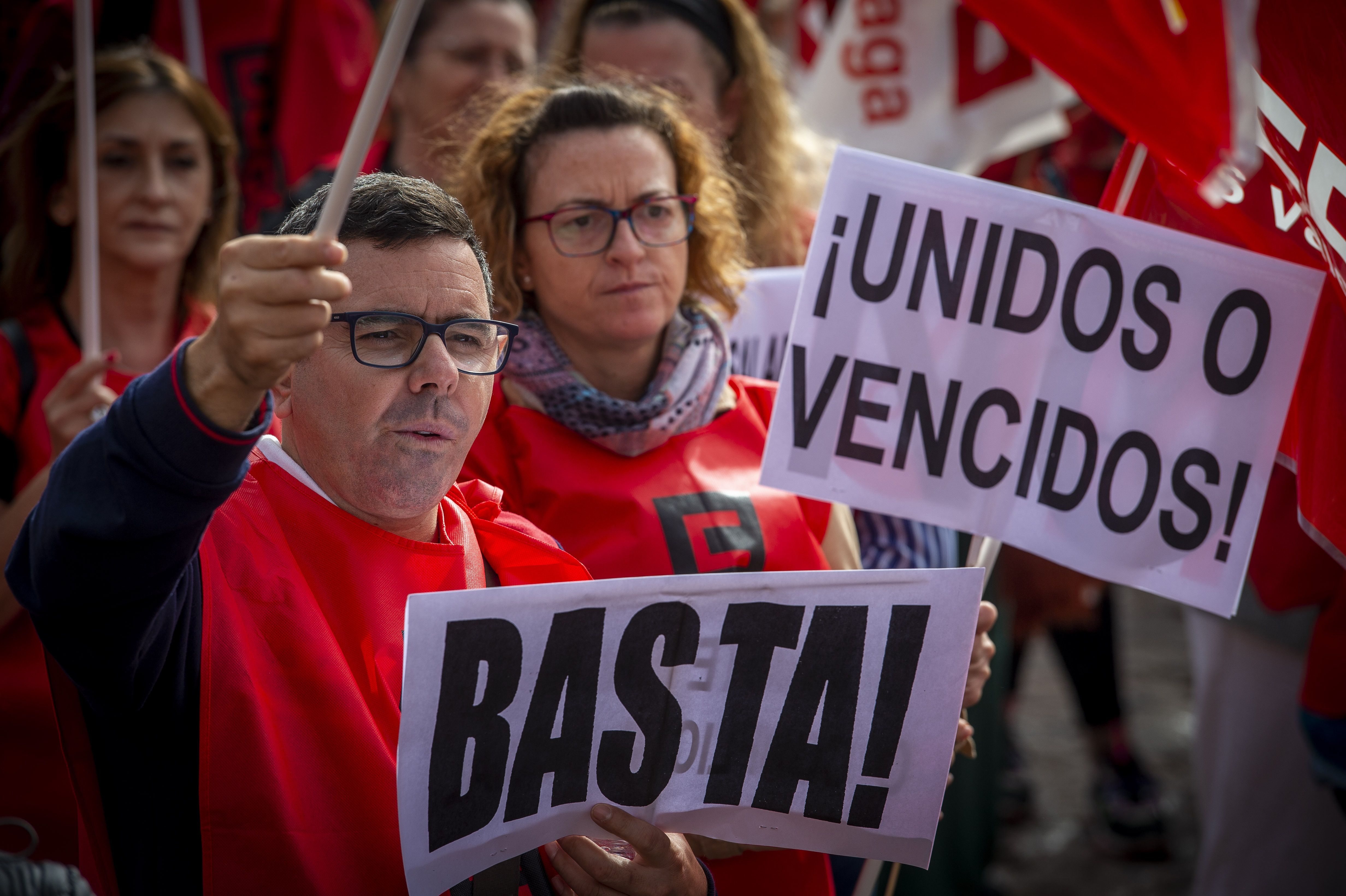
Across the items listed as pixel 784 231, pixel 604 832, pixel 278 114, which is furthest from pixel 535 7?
pixel 604 832

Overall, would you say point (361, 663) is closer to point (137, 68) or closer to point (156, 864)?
point (156, 864)

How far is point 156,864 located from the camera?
4.55 ft

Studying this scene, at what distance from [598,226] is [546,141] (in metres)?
0.22

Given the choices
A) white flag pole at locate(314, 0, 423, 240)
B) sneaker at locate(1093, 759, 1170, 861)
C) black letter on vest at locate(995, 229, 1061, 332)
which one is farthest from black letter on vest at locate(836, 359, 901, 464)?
sneaker at locate(1093, 759, 1170, 861)

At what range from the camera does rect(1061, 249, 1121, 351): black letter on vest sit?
6.91 ft

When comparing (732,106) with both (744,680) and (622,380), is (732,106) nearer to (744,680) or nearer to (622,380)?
(622,380)

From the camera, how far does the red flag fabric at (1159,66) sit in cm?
146

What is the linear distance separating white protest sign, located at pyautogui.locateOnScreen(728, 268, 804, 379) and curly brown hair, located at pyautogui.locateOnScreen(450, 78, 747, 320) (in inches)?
12.7

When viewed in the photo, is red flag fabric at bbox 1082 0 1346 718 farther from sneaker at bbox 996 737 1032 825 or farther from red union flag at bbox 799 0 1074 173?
sneaker at bbox 996 737 1032 825

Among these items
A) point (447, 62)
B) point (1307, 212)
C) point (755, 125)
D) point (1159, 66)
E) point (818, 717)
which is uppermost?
point (447, 62)

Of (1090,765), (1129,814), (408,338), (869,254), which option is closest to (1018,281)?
(869,254)

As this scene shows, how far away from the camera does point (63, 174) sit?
2.90 metres

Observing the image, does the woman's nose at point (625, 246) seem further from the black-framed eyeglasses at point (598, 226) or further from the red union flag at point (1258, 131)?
the red union flag at point (1258, 131)

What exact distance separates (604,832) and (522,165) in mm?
1341
